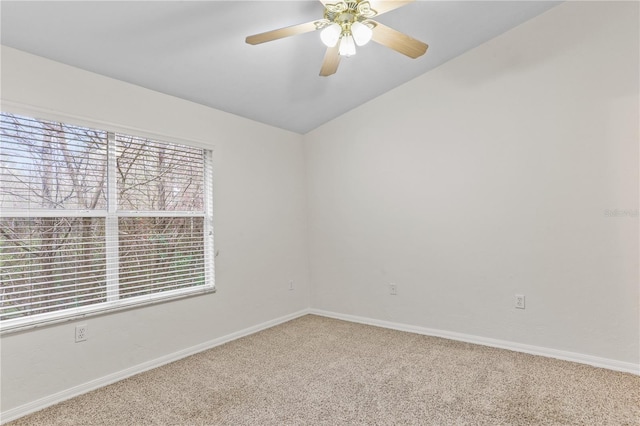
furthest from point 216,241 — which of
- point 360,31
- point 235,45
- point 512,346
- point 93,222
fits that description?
point 512,346

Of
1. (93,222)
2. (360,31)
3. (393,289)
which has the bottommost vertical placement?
(393,289)

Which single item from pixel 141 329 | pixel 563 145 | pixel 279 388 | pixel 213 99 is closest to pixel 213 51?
pixel 213 99

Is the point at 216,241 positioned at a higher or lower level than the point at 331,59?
lower

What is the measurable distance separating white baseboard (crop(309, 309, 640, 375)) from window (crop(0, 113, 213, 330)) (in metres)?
1.80

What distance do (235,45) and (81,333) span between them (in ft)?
7.55

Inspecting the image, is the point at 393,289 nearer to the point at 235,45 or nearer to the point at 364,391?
the point at 364,391

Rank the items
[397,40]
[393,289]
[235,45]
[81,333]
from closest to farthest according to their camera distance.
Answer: [397,40]
[81,333]
[235,45]
[393,289]

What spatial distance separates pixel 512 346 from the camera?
291 centimetres

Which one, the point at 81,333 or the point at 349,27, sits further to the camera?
the point at 81,333

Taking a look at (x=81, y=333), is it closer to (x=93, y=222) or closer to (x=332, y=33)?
(x=93, y=222)

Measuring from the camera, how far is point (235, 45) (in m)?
2.49

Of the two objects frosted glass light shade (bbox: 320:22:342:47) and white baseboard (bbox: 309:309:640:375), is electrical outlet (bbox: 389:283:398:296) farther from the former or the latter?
frosted glass light shade (bbox: 320:22:342:47)

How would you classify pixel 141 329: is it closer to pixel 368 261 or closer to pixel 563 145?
pixel 368 261

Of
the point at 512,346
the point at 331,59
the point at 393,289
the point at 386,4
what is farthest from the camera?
the point at 393,289
